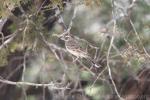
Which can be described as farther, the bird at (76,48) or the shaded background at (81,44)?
the shaded background at (81,44)

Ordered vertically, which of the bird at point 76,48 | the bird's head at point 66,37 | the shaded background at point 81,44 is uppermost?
the bird's head at point 66,37

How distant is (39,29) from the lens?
2.93 metres

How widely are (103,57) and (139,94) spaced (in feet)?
2.58

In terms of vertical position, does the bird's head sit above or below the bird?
above

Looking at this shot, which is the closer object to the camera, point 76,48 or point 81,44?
point 76,48

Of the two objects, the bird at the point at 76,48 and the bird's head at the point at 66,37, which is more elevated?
the bird's head at the point at 66,37

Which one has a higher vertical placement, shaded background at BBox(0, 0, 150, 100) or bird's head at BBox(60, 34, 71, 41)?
bird's head at BBox(60, 34, 71, 41)

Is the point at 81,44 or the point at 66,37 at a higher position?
the point at 66,37

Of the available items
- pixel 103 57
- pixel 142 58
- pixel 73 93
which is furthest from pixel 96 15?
pixel 142 58

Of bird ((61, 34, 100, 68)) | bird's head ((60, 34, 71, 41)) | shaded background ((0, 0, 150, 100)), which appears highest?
bird's head ((60, 34, 71, 41))

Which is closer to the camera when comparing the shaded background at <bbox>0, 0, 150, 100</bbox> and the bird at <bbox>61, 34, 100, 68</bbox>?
the bird at <bbox>61, 34, 100, 68</bbox>

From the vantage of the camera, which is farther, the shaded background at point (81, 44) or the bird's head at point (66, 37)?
the shaded background at point (81, 44)

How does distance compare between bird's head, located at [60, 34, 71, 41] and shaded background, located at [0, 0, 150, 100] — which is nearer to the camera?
bird's head, located at [60, 34, 71, 41]

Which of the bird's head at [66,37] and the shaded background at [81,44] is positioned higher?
the bird's head at [66,37]
